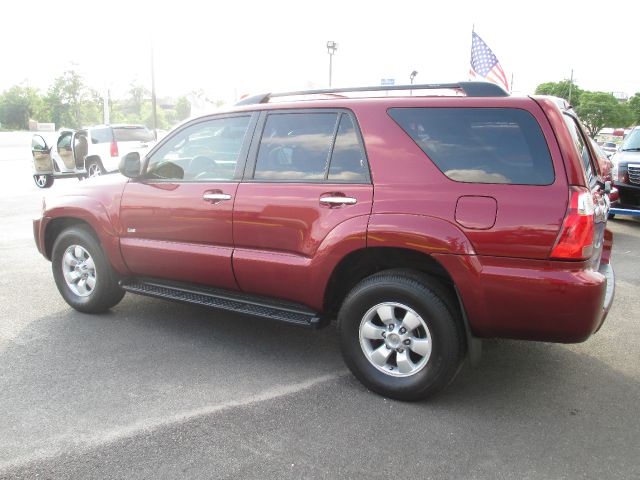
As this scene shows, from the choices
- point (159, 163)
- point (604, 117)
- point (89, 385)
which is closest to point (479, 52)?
point (159, 163)

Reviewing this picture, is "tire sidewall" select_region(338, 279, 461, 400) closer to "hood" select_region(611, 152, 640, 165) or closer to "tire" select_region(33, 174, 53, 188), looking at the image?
"hood" select_region(611, 152, 640, 165)

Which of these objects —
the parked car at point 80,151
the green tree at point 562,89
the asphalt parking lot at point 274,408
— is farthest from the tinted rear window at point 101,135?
the green tree at point 562,89

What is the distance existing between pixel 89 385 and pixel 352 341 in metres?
1.68

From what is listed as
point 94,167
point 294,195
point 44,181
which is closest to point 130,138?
point 94,167

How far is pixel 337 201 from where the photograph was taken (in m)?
3.61

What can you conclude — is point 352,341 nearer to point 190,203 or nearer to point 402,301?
point 402,301

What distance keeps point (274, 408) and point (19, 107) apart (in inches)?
3177

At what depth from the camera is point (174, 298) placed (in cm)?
440

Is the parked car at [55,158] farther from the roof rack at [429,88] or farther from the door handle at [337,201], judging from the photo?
the door handle at [337,201]

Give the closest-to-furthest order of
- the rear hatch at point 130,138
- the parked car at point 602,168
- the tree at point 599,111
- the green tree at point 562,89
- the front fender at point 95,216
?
the parked car at point 602,168 → the front fender at point 95,216 → the rear hatch at point 130,138 → the green tree at point 562,89 → the tree at point 599,111

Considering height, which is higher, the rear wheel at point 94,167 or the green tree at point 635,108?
the green tree at point 635,108

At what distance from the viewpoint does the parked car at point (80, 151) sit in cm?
1620

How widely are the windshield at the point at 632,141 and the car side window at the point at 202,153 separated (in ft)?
31.1

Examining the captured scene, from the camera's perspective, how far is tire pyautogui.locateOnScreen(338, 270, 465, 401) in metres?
3.34
